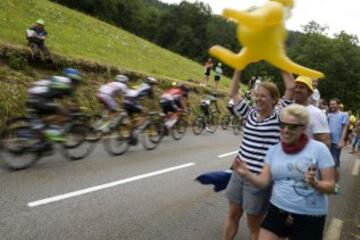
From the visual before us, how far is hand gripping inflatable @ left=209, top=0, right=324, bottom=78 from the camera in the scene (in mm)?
3291

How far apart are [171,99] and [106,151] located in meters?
4.00

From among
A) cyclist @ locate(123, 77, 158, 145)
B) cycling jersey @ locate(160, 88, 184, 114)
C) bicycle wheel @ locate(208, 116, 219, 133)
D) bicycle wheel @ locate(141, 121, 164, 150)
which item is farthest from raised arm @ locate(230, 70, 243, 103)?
bicycle wheel @ locate(208, 116, 219, 133)

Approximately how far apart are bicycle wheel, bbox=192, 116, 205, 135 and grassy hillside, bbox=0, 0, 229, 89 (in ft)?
15.7

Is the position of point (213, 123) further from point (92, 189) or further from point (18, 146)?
point (92, 189)

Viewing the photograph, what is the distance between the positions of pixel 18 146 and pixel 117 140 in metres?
3.05

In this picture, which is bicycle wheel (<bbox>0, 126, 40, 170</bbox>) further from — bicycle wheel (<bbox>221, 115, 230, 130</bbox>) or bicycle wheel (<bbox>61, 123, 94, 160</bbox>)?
bicycle wheel (<bbox>221, 115, 230, 130</bbox>)

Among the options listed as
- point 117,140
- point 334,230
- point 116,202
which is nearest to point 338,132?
point 334,230

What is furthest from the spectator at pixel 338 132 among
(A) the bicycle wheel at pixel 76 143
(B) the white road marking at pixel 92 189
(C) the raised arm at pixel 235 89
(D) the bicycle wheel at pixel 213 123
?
(D) the bicycle wheel at pixel 213 123

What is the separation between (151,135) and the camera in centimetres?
1248

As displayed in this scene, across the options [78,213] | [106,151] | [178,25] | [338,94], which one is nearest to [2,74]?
[106,151]

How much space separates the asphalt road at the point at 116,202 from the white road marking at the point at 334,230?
0.08m

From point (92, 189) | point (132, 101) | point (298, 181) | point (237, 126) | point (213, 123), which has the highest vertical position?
point (298, 181)

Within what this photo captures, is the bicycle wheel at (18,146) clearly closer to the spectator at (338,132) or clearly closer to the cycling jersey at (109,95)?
the cycling jersey at (109,95)

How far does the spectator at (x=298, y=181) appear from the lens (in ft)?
11.2
